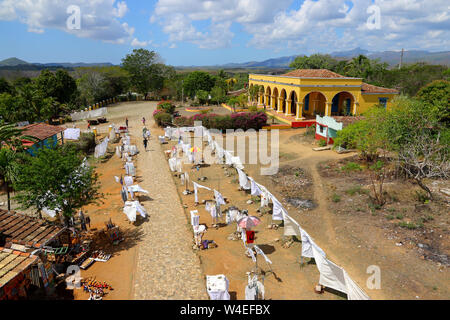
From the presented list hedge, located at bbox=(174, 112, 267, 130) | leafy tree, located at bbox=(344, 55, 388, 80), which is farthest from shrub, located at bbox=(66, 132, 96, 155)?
leafy tree, located at bbox=(344, 55, 388, 80)

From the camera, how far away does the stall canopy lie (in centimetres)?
951

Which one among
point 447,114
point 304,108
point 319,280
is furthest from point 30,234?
point 304,108

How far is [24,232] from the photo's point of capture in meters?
10.0

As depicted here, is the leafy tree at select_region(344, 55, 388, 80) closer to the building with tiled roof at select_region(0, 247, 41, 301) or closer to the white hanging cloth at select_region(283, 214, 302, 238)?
the white hanging cloth at select_region(283, 214, 302, 238)

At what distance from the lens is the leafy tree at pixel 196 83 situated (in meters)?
51.3

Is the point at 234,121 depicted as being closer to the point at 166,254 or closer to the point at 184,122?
the point at 184,122

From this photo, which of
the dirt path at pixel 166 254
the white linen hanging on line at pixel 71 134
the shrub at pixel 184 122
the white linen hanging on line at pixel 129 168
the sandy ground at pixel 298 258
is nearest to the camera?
the sandy ground at pixel 298 258

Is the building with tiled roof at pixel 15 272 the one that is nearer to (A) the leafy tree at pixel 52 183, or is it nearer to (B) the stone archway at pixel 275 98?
(A) the leafy tree at pixel 52 183

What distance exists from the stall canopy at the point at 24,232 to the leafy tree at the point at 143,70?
43.4 meters

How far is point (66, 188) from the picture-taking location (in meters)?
11.0

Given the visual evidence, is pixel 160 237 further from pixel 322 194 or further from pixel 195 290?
pixel 322 194

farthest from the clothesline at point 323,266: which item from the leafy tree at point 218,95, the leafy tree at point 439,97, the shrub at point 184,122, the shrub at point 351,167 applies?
the leafy tree at point 218,95

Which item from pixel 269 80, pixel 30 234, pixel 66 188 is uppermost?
pixel 269 80
